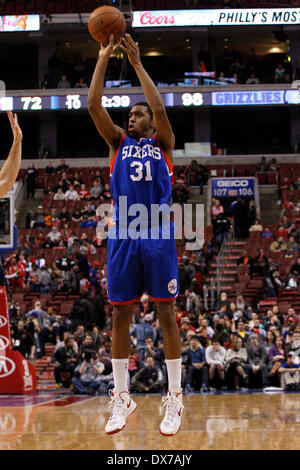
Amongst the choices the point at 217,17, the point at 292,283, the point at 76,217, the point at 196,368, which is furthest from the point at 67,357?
the point at 217,17

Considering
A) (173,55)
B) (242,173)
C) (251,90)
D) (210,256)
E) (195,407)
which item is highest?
(173,55)

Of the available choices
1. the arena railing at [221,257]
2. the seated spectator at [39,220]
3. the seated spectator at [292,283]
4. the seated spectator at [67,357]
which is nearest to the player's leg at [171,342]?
the seated spectator at [67,357]

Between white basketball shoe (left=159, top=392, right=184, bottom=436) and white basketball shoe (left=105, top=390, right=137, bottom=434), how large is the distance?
0.96ft

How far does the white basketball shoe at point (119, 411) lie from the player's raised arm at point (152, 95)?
1.90 meters

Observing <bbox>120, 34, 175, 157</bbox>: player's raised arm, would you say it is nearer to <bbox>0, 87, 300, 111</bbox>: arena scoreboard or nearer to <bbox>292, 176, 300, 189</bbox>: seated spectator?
<bbox>292, 176, 300, 189</bbox>: seated spectator

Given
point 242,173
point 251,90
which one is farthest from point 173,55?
point 242,173

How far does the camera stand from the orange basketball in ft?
16.7

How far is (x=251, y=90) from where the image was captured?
2992cm

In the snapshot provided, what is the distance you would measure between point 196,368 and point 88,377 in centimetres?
224

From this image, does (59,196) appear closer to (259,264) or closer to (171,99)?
(171,99)

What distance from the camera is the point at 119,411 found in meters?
5.21

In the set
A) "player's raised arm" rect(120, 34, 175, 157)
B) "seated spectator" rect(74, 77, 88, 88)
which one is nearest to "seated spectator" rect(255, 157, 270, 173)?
"seated spectator" rect(74, 77, 88, 88)

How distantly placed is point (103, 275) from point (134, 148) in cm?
1503
